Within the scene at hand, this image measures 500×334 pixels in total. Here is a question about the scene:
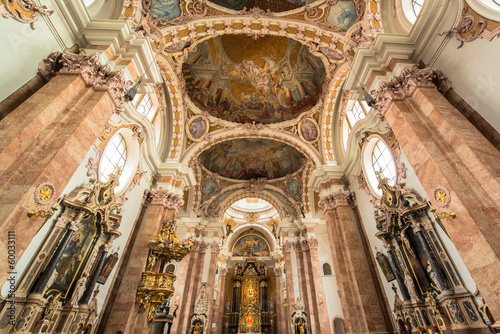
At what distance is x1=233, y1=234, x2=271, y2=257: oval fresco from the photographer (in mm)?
25812

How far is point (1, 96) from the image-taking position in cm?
470

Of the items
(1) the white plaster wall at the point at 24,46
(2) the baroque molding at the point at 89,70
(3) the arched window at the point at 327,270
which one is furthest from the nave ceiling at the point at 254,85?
(3) the arched window at the point at 327,270

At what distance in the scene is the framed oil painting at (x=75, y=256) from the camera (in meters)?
5.65

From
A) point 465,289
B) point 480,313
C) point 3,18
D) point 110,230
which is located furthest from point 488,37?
point 110,230

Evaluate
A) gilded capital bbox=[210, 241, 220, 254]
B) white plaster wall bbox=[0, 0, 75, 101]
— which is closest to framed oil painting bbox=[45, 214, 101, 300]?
white plaster wall bbox=[0, 0, 75, 101]

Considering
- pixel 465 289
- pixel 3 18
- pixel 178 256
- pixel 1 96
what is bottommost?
pixel 465 289

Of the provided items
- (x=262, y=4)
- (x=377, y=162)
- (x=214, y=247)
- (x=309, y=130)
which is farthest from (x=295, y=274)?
(x=262, y=4)

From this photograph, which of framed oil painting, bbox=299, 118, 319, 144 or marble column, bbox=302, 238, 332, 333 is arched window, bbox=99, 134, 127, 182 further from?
marble column, bbox=302, 238, 332, 333

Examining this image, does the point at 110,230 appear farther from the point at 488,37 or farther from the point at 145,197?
the point at 488,37

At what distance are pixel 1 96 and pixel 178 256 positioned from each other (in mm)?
6021

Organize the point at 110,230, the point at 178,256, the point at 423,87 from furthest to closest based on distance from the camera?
the point at 178,256, the point at 110,230, the point at 423,87

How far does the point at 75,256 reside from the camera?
243 inches

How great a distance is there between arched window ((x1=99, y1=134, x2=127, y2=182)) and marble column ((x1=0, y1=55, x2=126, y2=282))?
215cm

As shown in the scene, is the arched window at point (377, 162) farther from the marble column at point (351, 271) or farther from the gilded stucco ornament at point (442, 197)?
the gilded stucco ornament at point (442, 197)
